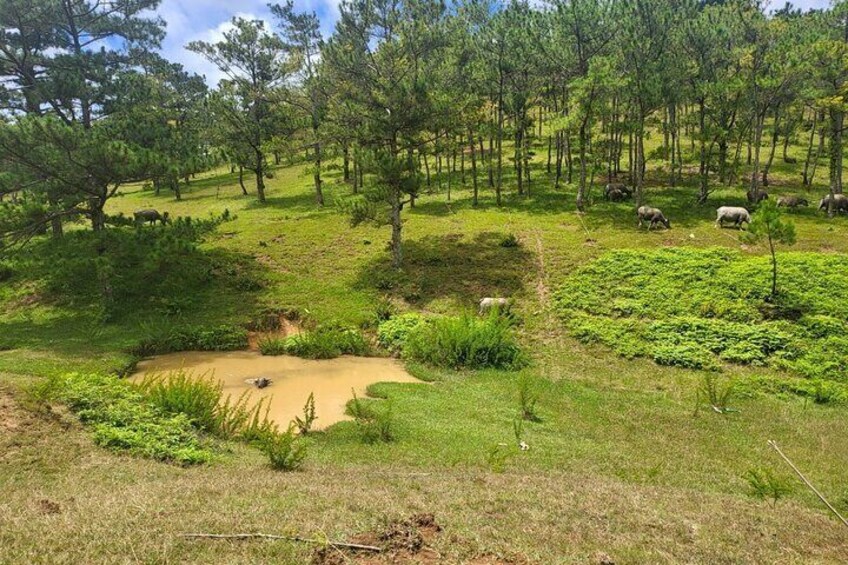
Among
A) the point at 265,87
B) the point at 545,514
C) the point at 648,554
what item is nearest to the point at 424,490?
the point at 545,514

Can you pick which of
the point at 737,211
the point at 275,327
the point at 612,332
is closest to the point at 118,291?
the point at 275,327

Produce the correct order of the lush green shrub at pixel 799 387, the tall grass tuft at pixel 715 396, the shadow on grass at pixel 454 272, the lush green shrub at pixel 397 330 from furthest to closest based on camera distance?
the shadow on grass at pixel 454 272 → the lush green shrub at pixel 397 330 → the lush green shrub at pixel 799 387 → the tall grass tuft at pixel 715 396

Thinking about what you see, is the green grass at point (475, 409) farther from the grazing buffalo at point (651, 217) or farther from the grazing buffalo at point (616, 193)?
the grazing buffalo at point (616, 193)

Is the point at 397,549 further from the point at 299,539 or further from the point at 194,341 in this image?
the point at 194,341

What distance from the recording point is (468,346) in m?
15.6

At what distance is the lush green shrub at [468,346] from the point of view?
609 inches

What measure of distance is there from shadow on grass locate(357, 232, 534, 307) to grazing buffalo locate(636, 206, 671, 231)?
6.49m

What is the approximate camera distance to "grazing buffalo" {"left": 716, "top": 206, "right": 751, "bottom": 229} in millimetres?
23203

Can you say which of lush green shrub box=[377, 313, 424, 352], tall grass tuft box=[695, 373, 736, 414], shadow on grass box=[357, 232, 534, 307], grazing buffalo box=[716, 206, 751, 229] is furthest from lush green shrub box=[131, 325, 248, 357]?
grazing buffalo box=[716, 206, 751, 229]

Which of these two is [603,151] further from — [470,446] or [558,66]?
[470,446]

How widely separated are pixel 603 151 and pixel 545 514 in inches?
1212

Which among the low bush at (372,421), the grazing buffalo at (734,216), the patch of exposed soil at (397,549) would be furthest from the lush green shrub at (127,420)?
the grazing buffalo at (734,216)

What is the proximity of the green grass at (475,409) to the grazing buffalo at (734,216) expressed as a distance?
0.72 meters

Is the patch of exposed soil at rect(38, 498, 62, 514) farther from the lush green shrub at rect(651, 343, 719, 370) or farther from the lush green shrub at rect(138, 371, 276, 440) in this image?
the lush green shrub at rect(651, 343, 719, 370)
